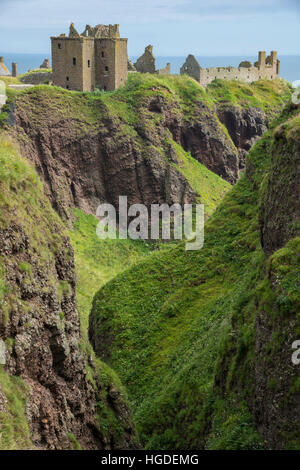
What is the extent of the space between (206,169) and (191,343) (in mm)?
45688

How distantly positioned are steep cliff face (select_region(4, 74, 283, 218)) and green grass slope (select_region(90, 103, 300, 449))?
20982mm

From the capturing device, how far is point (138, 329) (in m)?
44.0

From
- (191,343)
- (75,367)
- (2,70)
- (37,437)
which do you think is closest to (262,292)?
(75,367)

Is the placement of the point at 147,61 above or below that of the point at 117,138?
above

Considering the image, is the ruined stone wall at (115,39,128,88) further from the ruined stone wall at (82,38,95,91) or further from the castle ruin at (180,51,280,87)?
the castle ruin at (180,51,280,87)

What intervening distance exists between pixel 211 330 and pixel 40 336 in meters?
16.1

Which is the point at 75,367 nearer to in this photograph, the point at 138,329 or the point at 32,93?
the point at 138,329

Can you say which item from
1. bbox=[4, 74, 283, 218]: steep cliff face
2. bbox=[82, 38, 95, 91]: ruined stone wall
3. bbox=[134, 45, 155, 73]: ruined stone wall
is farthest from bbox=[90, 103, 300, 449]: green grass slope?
bbox=[134, 45, 155, 73]: ruined stone wall

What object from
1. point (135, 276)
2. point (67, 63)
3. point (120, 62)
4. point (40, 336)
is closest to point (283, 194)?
point (40, 336)

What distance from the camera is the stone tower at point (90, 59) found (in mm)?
71188

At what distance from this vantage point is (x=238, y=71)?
325 feet

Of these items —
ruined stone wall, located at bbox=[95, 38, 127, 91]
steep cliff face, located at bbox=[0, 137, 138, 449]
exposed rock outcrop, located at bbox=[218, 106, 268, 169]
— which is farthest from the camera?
exposed rock outcrop, located at bbox=[218, 106, 268, 169]

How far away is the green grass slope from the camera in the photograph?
77.4 ft

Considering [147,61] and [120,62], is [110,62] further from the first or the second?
[147,61]
